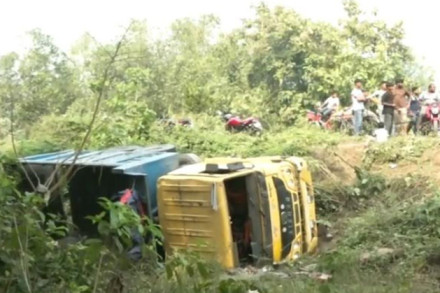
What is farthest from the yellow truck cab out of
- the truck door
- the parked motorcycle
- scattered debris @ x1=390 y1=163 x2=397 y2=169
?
the parked motorcycle

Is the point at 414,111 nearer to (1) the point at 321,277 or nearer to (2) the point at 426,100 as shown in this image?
(2) the point at 426,100

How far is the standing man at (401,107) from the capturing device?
1326 centimetres

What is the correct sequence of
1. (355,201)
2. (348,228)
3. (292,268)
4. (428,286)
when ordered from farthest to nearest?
(355,201) → (348,228) → (292,268) → (428,286)

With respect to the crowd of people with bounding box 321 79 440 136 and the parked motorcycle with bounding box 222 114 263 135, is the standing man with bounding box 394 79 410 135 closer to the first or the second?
the crowd of people with bounding box 321 79 440 136

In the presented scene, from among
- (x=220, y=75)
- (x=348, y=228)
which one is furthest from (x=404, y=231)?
(x=220, y=75)

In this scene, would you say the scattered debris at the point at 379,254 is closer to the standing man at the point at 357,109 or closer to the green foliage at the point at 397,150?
the green foliage at the point at 397,150

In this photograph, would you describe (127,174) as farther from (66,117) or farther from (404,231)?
(66,117)

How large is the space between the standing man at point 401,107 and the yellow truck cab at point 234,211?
672cm

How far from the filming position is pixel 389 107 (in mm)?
13281

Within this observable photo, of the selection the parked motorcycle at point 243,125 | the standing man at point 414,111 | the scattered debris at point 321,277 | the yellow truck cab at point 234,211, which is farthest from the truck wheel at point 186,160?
the parked motorcycle at point 243,125

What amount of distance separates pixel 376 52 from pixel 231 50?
468cm

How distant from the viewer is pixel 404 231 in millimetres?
7176

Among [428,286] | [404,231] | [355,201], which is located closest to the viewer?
[428,286]

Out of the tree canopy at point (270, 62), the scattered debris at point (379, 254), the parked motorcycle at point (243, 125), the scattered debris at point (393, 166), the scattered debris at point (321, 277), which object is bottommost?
the scattered debris at point (379, 254)
